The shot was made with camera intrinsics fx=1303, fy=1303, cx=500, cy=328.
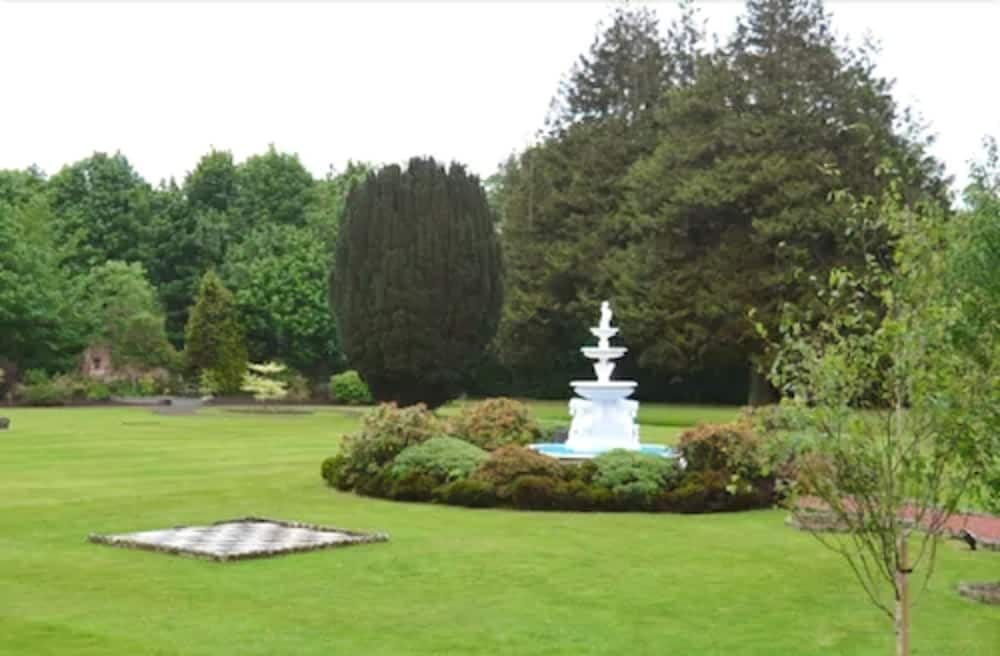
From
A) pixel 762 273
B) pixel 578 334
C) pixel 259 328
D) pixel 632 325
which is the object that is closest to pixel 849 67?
pixel 762 273

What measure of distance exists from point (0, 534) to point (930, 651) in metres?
11.3

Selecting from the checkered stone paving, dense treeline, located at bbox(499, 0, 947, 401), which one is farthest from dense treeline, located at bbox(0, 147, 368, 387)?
the checkered stone paving

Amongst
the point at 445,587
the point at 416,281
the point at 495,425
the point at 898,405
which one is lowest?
the point at 445,587

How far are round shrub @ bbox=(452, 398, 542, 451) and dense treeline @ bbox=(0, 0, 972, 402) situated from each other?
12.3m

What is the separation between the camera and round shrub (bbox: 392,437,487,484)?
68.8ft

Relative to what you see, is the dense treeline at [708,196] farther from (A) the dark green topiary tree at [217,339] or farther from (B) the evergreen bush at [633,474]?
(B) the evergreen bush at [633,474]

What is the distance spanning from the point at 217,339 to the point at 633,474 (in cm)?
3987

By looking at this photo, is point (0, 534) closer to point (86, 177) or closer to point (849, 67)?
point (849, 67)

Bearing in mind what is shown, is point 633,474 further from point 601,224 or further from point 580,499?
point 601,224

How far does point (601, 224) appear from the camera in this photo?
5341 cm

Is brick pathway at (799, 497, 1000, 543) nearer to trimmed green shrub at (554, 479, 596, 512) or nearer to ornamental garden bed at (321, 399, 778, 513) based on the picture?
ornamental garden bed at (321, 399, 778, 513)

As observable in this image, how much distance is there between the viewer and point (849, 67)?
154 ft

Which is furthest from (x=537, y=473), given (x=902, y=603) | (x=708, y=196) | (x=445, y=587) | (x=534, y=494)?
(x=708, y=196)

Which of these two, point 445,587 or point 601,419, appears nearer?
point 445,587
